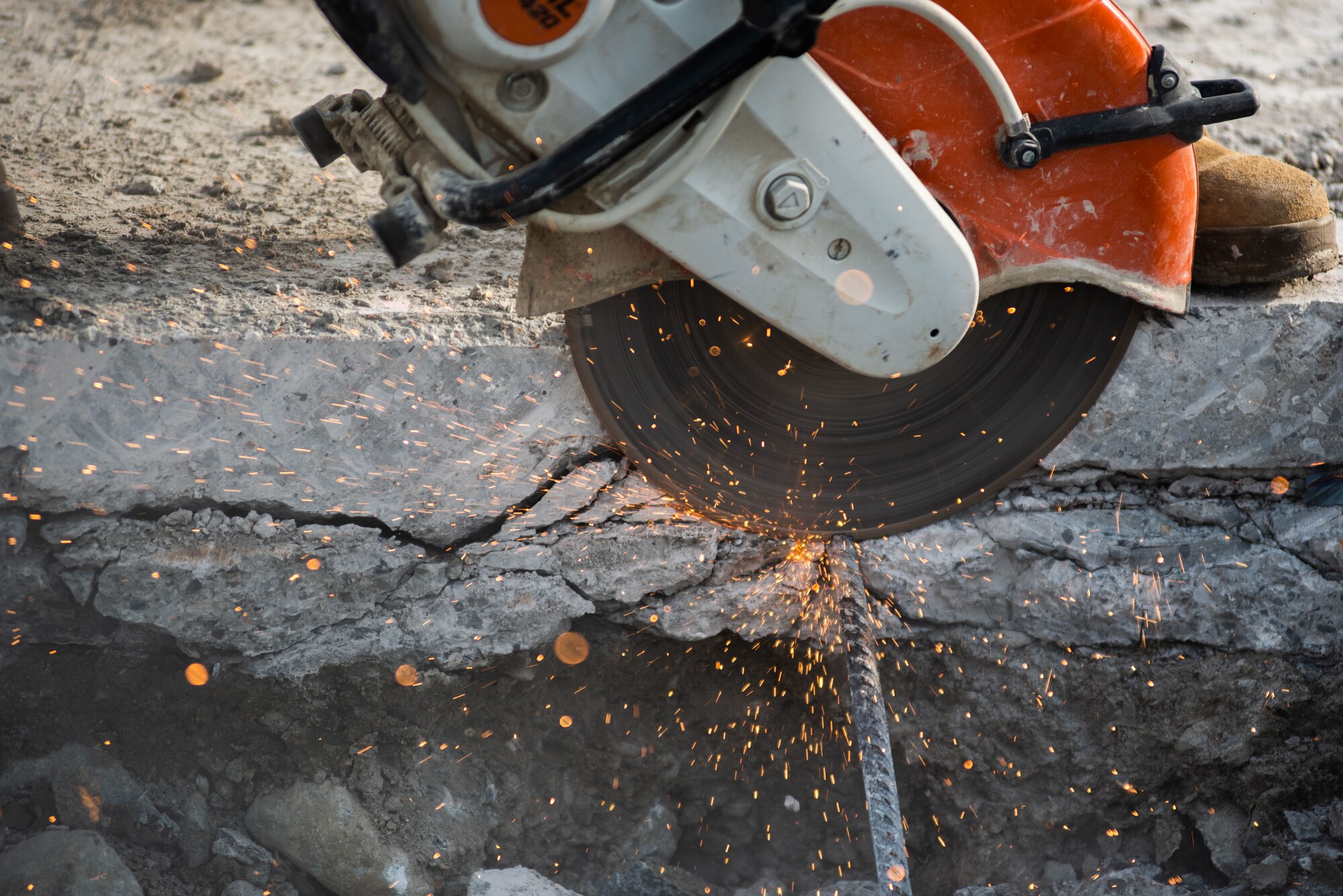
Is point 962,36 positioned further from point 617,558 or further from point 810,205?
point 617,558

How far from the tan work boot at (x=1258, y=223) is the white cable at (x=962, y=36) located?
1.86 ft

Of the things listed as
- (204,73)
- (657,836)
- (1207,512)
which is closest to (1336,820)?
(1207,512)

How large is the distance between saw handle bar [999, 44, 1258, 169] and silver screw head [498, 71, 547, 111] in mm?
864

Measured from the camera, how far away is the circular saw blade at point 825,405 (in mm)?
1889

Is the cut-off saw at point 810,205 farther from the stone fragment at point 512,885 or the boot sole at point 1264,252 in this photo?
the stone fragment at point 512,885

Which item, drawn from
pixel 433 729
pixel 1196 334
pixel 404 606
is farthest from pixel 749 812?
pixel 1196 334

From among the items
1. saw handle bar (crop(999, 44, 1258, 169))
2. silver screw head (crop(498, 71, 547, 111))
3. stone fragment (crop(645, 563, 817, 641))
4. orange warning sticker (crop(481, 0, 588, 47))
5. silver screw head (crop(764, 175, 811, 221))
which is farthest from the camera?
stone fragment (crop(645, 563, 817, 641))

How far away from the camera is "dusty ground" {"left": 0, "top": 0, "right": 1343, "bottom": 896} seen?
1958 millimetres

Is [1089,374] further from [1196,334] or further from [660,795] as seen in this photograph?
[660,795]

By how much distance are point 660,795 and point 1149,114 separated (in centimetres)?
176

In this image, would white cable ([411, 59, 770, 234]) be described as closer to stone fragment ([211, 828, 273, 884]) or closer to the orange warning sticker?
the orange warning sticker

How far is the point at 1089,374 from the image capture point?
201 centimetres

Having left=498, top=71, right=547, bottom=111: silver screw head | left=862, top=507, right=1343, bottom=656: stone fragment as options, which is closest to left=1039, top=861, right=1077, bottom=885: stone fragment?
left=862, top=507, right=1343, bottom=656: stone fragment

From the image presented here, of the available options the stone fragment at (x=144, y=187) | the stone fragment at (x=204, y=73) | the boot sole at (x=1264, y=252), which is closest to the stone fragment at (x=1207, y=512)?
the boot sole at (x=1264, y=252)
